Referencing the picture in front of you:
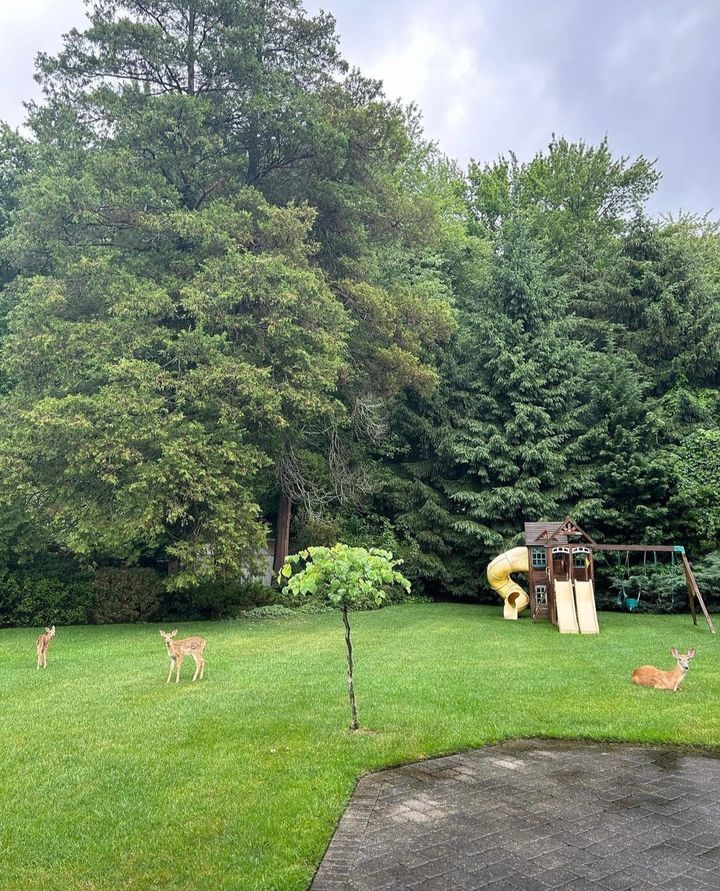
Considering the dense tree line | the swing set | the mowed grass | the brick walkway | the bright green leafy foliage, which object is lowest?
the brick walkway

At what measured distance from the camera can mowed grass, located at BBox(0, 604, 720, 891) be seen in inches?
152

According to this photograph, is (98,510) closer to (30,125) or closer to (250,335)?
(250,335)

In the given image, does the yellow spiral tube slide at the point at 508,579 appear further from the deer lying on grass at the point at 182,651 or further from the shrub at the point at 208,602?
the deer lying on grass at the point at 182,651

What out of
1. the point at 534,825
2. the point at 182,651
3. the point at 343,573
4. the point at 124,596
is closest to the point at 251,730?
the point at 343,573

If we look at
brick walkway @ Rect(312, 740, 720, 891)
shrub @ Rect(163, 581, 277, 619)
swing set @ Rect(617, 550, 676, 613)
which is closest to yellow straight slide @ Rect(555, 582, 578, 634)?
swing set @ Rect(617, 550, 676, 613)

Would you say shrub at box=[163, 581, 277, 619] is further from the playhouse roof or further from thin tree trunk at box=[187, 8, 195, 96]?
thin tree trunk at box=[187, 8, 195, 96]

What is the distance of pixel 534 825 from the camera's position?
13.6ft

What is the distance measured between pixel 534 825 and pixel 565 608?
1031cm

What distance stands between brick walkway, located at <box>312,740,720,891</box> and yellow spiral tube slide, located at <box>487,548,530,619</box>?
10586 mm

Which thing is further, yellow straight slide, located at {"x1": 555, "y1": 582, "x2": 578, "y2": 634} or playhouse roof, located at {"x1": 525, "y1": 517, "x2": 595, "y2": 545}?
playhouse roof, located at {"x1": 525, "y1": 517, "x2": 595, "y2": 545}

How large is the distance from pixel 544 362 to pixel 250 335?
10.0 meters

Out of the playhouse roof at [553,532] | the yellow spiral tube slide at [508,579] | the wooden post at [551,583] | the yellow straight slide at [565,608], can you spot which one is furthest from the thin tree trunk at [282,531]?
the yellow straight slide at [565,608]

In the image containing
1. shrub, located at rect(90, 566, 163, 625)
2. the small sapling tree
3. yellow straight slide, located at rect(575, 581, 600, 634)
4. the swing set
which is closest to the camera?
the small sapling tree

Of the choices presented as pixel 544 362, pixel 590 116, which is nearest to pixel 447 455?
pixel 544 362
